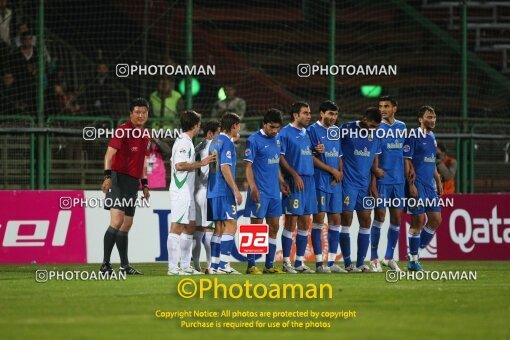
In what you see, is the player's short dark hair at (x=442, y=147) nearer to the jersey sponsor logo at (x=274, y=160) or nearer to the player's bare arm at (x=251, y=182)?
the jersey sponsor logo at (x=274, y=160)

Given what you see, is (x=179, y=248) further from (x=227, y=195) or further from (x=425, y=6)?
(x=425, y=6)

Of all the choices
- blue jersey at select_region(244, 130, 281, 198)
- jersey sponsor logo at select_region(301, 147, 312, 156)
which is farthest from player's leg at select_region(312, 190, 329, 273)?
blue jersey at select_region(244, 130, 281, 198)

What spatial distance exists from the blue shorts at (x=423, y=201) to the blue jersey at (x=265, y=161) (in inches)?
81.9

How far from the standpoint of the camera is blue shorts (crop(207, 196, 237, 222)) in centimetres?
1495

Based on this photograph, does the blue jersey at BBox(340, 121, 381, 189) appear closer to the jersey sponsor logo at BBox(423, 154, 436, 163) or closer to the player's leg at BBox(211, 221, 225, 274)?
the jersey sponsor logo at BBox(423, 154, 436, 163)

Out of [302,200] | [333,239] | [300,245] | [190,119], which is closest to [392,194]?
[333,239]

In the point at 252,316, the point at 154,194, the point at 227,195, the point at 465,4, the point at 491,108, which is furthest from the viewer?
the point at 491,108

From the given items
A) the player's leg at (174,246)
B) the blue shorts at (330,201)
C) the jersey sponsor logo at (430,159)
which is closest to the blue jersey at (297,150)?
the blue shorts at (330,201)

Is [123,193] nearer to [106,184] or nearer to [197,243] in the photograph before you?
[106,184]

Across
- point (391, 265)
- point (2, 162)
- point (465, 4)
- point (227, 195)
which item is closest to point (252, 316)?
point (227, 195)

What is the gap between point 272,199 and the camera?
50.4 feet

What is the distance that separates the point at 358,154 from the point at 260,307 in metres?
5.43

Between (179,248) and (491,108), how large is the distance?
426 inches

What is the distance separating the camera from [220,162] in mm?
14953
